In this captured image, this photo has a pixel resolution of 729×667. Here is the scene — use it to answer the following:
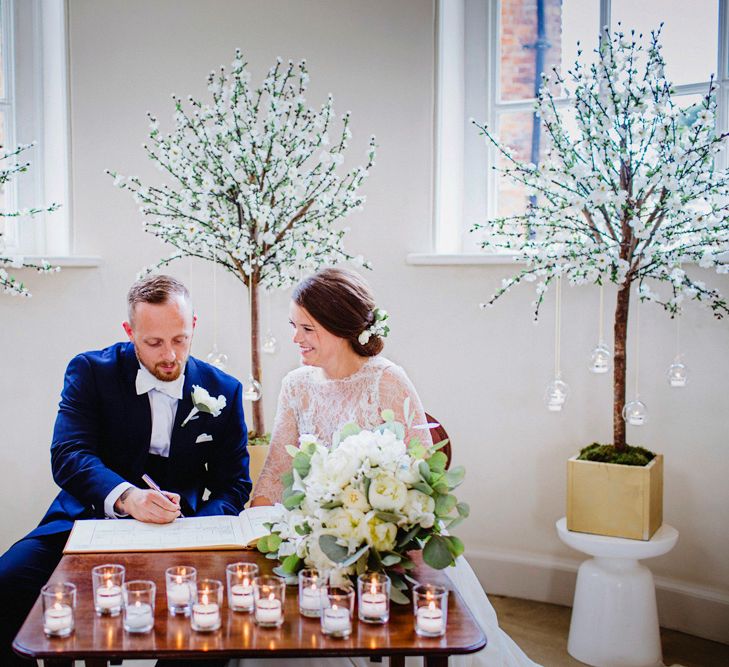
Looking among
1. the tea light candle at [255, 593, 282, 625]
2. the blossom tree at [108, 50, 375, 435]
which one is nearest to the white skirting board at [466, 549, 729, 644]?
the blossom tree at [108, 50, 375, 435]

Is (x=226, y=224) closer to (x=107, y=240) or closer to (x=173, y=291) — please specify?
(x=173, y=291)

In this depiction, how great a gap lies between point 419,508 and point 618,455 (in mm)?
1593

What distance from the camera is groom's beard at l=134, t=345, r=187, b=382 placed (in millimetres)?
2654

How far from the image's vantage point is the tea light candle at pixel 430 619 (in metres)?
1.53

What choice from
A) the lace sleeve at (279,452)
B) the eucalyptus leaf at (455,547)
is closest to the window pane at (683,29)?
the lace sleeve at (279,452)

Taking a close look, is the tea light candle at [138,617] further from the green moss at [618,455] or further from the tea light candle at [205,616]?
the green moss at [618,455]

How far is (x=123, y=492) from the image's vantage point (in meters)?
2.35

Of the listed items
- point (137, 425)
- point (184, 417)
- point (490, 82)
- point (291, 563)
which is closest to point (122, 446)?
point (137, 425)

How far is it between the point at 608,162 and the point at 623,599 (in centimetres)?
150

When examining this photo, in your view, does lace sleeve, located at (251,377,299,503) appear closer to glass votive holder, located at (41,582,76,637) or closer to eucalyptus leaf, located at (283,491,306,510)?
eucalyptus leaf, located at (283,491,306,510)

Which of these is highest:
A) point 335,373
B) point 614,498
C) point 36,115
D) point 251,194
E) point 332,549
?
point 36,115

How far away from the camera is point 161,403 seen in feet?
8.91

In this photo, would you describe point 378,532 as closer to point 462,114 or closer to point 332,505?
point 332,505

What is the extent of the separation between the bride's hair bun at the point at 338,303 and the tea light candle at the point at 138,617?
4.15 feet
